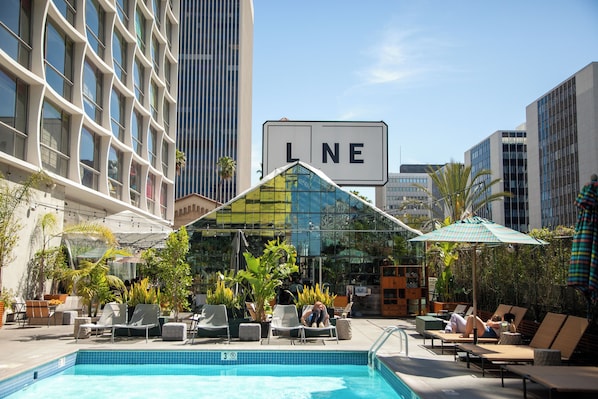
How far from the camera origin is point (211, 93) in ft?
278

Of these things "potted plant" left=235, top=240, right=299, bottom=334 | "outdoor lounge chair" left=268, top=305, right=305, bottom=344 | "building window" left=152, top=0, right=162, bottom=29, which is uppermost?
"building window" left=152, top=0, right=162, bottom=29

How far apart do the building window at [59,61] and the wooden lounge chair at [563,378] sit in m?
16.8

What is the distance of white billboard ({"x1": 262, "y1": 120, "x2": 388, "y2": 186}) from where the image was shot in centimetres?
2386

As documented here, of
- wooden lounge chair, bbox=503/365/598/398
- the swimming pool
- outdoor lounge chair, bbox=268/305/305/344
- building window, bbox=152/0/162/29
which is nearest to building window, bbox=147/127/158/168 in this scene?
building window, bbox=152/0/162/29

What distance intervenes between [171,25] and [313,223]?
21950 millimetres

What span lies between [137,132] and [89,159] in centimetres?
661

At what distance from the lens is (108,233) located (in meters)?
17.9

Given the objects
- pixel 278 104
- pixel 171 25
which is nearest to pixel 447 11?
pixel 278 104

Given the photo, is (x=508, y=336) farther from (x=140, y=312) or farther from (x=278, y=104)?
(x=278, y=104)

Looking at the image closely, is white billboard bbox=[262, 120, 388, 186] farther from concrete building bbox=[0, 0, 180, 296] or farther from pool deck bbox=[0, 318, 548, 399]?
pool deck bbox=[0, 318, 548, 399]

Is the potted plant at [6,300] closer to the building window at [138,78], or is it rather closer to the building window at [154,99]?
the building window at [138,78]

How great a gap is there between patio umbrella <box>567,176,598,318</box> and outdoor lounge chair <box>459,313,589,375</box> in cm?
178

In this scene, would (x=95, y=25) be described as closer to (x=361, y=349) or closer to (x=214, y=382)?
(x=214, y=382)

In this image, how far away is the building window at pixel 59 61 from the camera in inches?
704
